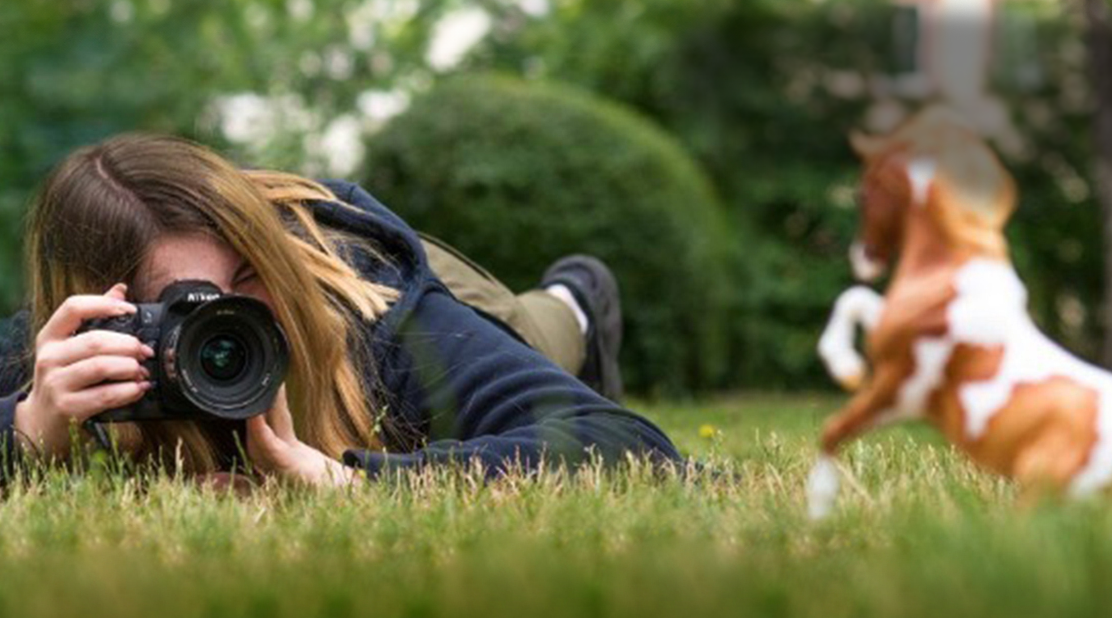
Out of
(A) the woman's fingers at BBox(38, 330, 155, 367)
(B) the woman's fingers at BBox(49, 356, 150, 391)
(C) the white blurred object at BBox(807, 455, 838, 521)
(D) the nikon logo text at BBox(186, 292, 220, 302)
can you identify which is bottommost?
(B) the woman's fingers at BBox(49, 356, 150, 391)

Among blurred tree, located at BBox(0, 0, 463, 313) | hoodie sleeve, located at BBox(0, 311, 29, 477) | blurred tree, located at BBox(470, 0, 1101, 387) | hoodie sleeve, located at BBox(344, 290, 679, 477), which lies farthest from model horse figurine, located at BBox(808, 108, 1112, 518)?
blurred tree, located at BBox(470, 0, 1101, 387)

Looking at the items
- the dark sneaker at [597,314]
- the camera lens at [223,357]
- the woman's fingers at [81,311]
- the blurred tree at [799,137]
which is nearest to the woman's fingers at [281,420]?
the camera lens at [223,357]

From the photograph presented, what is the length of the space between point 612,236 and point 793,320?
2.03 metres

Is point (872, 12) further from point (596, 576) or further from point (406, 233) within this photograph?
point (596, 576)

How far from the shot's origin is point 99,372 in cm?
237

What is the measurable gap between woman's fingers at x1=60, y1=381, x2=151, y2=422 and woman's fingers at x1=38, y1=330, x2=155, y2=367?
4 cm

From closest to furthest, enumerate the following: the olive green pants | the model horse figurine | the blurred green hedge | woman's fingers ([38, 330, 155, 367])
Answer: the model horse figurine → woman's fingers ([38, 330, 155, 367]) → the olive green pants → the blurred green hedge

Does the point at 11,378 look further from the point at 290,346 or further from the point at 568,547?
the point at 568,547

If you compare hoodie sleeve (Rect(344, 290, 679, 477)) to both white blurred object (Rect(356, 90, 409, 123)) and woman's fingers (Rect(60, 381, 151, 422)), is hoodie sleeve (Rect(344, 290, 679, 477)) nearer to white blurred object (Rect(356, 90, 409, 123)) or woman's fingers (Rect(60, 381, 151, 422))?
woman's fingers (Rect(60, 381, 151, 422))

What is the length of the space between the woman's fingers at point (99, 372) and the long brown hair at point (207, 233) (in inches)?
7.5

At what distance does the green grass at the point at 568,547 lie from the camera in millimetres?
1373

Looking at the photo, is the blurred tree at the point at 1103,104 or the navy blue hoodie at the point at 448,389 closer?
the navy blue hoodie at the point at 448,389

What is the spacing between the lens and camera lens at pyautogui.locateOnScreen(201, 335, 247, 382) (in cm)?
240

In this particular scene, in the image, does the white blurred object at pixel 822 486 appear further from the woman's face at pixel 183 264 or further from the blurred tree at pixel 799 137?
the blurred tree at pixel 799 137
